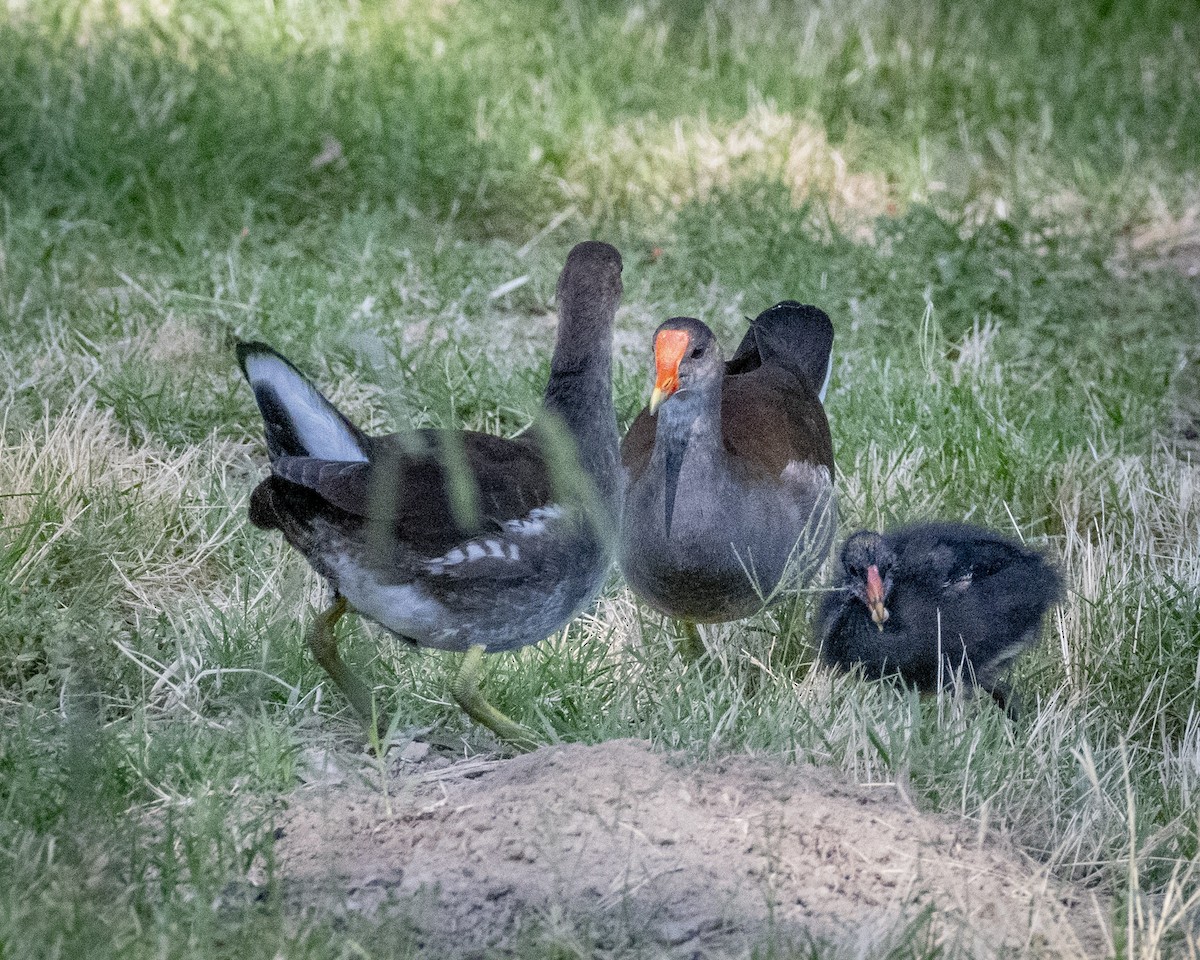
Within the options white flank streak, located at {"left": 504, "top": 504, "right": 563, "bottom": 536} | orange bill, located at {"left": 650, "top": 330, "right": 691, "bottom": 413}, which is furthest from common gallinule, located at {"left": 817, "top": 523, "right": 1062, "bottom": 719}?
white flank streak, located at {"left": 504, "top": 504, "right": 563, "bottom": 536}

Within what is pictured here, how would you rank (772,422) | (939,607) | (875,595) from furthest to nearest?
(772,422), (939,607), (875,595)

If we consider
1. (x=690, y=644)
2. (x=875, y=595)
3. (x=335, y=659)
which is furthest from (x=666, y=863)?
(x=690, y=644)

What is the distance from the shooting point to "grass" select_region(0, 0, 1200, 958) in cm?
321

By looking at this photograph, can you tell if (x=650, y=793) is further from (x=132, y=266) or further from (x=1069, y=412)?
(x=132, y=266)

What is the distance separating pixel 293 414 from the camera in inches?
131

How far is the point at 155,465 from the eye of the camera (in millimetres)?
4750

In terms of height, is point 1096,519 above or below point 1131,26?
below

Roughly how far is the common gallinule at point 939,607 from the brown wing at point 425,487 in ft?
3.45

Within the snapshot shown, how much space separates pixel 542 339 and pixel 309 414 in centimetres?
268

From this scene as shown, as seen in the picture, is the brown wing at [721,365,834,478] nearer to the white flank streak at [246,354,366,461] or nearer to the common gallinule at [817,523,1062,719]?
the common gallinule at [817,523,1062,719]

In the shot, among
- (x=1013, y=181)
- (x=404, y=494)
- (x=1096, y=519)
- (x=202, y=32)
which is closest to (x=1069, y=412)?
(x=1096, y=519)

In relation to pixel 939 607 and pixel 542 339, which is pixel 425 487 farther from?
pixel 542 339

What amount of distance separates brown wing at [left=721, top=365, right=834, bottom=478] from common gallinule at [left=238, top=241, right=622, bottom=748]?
0.74m

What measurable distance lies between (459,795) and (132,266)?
3.55 meters
